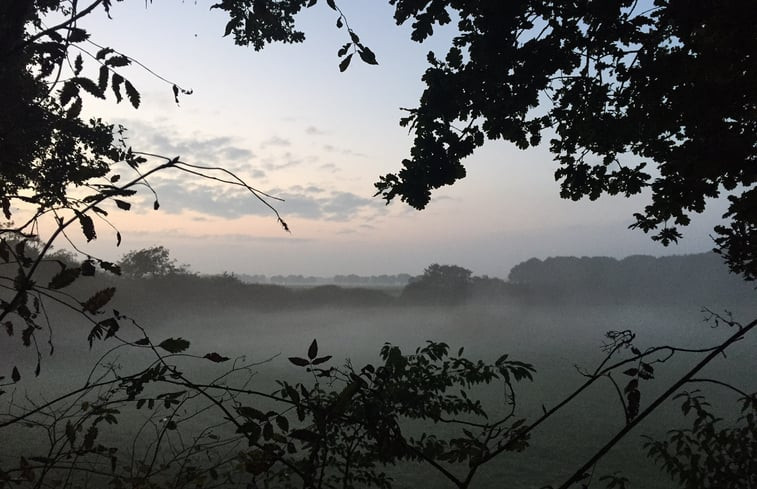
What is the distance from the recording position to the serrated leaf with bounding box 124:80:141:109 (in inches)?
51.0

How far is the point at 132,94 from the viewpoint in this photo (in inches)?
51.3

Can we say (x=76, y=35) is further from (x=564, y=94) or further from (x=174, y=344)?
(x=564, y=94)

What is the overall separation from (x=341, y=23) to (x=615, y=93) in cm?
330

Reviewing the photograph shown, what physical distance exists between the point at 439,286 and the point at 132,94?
75.0 metres

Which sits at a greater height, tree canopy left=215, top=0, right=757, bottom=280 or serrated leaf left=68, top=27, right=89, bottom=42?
tree canopy left=215, top=0, right=757, bottom=280

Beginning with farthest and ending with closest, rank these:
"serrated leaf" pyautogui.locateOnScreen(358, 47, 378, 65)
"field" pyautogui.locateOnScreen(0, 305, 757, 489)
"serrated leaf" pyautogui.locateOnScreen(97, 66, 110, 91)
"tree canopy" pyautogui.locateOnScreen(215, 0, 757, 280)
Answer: "field" pyautogui.locateOnScreen(0, 305, 757, 489) < "tree canopy" pyautogui.locateOnScreen(215, 0, 757, 280) < "serrated leaf" pyautogui.locateOnScreen(358, 47, 378, 65) < "serrated leaf" pyautogui.locateOnScreen(97, 66, 110, 91)

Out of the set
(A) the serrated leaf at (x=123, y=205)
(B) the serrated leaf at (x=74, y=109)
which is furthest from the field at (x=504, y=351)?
(B) the serrated leaf at (x=74, y=109)

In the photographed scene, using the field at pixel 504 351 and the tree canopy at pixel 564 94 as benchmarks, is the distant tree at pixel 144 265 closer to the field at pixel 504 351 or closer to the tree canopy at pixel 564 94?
Result: the field at pixel 504 351

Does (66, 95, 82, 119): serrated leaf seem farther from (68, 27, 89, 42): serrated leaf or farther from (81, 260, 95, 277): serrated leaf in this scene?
(81, 260, 95, 277): serrated leaf

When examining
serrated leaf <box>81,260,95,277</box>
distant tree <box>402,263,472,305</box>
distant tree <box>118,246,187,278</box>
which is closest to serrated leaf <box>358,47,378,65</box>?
serrated leaf <box>81,260,95,277</box>

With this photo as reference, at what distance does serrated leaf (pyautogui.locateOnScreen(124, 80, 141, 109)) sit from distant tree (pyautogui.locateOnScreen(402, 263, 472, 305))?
242 ft

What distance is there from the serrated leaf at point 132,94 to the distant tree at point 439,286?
7382cm

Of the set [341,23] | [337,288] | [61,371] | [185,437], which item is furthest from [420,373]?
[337,288]

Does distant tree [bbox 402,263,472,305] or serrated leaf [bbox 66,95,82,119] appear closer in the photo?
serrated leaf [bbox 66,95,82,119]
